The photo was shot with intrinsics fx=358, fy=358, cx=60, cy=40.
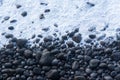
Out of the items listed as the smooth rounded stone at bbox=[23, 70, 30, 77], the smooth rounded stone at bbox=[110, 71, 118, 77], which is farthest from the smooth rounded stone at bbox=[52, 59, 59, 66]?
the smooth rounded stone at bbox=[110, 71, 118, 77]

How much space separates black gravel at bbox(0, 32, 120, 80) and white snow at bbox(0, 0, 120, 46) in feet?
0.53

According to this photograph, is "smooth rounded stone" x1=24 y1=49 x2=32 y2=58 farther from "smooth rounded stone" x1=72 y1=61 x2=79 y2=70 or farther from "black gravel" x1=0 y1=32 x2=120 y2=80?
"smooth rounded stone" x1=72 y1=61 x2=79 y2=70

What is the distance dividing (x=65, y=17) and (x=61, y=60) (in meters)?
0.78

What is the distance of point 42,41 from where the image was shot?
496 cm

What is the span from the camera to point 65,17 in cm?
517

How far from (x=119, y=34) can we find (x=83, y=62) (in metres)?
0.65

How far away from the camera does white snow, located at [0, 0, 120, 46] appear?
4.98 m

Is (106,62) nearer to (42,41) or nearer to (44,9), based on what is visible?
(42,41)

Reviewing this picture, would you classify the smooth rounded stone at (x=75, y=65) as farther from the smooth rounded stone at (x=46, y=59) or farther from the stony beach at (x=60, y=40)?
the smooth rounded stone at (x=46, y=59)

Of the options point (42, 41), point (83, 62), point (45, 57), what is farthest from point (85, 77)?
point (42, 41)

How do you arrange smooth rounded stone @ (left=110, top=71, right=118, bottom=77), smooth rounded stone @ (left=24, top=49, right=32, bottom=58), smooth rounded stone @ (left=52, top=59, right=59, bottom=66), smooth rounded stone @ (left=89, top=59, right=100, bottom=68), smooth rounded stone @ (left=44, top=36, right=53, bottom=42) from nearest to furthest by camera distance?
smooth rounded stone @ (left=110, top=71, right=118, bottom=77) → smooth rounded stone @ (left=89, top=59, right=100, bottom=68) → smooth rounded stone @ (left=52, top=59, right=59, bottom=66) → smooth rounded stone @ (left=24, top=49, right=32, bottom=58) → smooth rounded stone @ (left=44, top=36, right=53, bottom=42)

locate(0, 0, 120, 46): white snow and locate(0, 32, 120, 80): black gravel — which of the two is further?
locate(0, 0, 120, 46): white snow

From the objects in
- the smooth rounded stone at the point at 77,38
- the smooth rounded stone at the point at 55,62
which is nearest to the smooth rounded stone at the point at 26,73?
the smooth rounded stone at the point at 55,62

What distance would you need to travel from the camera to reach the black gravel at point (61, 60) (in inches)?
175
